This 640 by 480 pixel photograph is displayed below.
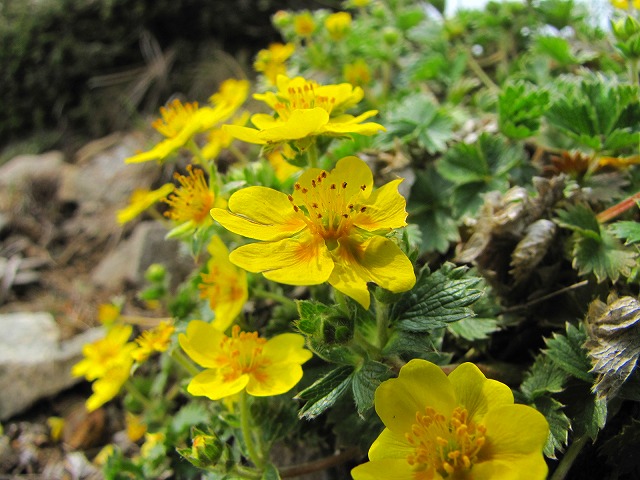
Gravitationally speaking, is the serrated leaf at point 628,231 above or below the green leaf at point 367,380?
above

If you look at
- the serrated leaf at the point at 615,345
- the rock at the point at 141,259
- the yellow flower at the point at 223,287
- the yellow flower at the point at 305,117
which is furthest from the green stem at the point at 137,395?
the serrated leaf at the point at 615,345

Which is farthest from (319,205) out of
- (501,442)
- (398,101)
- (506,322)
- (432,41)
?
(432,41)

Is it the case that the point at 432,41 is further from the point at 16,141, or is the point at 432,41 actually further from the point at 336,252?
the point at 16,141

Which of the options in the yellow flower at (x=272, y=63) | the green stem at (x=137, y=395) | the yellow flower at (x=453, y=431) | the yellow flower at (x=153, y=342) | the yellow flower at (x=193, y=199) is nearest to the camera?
the yellow flower at (x=453, y=431)

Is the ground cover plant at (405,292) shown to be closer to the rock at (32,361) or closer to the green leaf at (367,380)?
the green leaf at (367,380)

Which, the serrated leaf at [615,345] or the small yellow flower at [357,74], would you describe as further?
the small yellow flower at [357,74]

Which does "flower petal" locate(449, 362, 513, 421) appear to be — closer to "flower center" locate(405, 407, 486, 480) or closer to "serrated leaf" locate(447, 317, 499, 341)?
"flower center" locate(405, 407, 486, 480)
